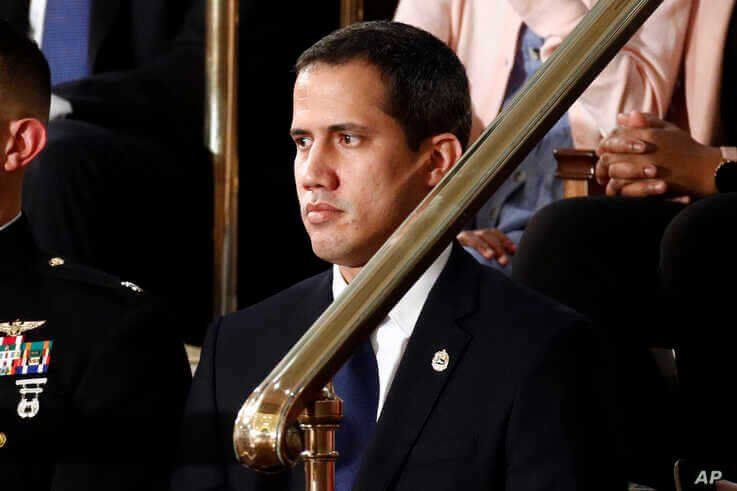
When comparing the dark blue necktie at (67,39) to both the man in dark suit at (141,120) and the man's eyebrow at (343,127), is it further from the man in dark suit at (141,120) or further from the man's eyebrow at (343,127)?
the man's eyebrow at (343,127)

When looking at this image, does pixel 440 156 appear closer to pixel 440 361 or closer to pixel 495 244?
pixel 440 361

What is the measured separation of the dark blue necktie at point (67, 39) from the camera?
294cm

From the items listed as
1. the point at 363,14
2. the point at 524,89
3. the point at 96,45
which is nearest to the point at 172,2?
the point at 96,45

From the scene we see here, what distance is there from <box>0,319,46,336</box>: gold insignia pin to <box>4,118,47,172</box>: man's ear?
19 cm

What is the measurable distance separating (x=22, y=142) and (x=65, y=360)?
0.95 ft

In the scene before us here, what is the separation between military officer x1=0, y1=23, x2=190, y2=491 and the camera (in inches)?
58.6

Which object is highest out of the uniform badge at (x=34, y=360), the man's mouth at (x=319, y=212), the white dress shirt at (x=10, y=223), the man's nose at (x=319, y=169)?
the man's nose at (x=319, y=169)

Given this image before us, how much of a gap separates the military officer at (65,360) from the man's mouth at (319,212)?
1.21ft

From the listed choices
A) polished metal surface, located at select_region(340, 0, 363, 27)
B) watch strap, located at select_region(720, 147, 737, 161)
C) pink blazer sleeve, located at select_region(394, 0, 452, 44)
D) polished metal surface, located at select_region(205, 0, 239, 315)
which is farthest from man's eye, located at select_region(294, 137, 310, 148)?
polished metal surface, located at select_region(340, 0, 363, 27)

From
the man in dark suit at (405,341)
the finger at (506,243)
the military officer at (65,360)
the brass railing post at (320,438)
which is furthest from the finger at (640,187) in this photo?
the brass railing post at (320,438)

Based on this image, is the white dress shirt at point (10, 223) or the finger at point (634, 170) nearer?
the white dress shirt at point (10, 223)

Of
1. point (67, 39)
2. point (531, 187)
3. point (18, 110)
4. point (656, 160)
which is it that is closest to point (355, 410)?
point (18, 110)

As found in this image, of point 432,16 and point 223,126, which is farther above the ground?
point 432,16

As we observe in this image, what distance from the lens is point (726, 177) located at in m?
1.81
